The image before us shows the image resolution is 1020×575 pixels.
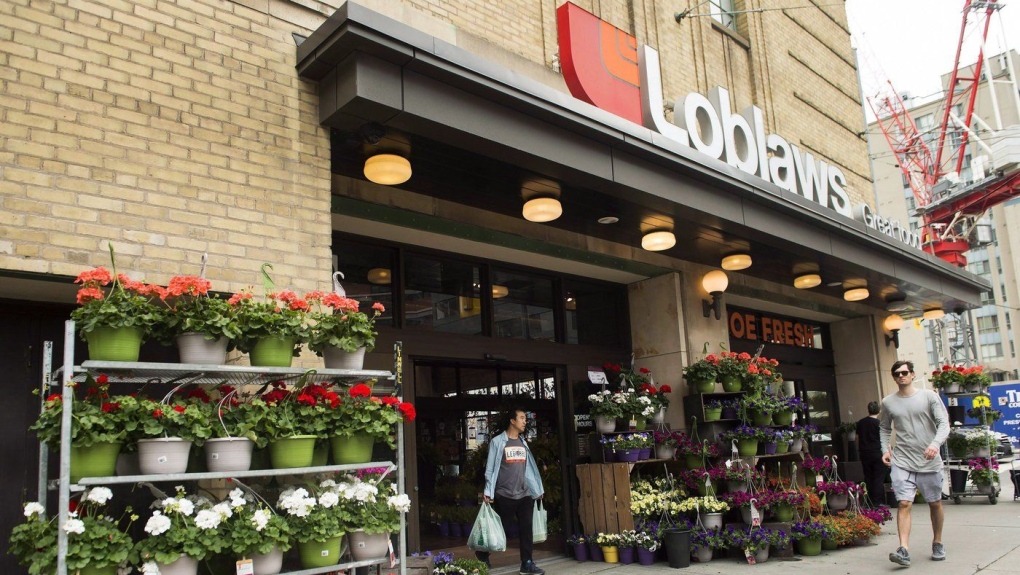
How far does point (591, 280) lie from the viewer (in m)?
10.4

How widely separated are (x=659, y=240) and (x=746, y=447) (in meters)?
2.76

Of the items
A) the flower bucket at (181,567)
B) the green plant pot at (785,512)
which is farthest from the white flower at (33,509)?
the green plant pot at (785,512)

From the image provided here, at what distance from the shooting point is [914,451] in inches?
282

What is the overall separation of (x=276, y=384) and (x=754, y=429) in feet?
20.4

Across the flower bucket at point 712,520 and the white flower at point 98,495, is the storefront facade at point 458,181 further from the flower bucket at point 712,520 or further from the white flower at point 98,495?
the flower bucket at point 712,520

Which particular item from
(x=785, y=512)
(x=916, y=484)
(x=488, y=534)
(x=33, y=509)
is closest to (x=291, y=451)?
(x=33, y=509)

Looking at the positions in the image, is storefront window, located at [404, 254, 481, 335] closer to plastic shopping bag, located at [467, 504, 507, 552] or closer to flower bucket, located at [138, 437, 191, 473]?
plastic shopping bag, located at [467, 504, 507, 552]

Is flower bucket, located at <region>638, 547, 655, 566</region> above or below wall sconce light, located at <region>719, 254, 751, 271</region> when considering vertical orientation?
below

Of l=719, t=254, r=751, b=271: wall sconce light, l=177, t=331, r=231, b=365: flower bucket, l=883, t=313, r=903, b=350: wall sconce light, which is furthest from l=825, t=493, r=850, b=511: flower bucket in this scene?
l=177, t=331, r=231, b=365: flower bucket

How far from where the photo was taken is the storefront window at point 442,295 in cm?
808

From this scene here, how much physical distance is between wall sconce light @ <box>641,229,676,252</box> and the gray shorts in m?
3.22

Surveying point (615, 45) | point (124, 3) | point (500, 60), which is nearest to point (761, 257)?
point (615, 45)

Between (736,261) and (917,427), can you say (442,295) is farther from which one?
(917,427)

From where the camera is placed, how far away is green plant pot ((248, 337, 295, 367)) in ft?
14.6
